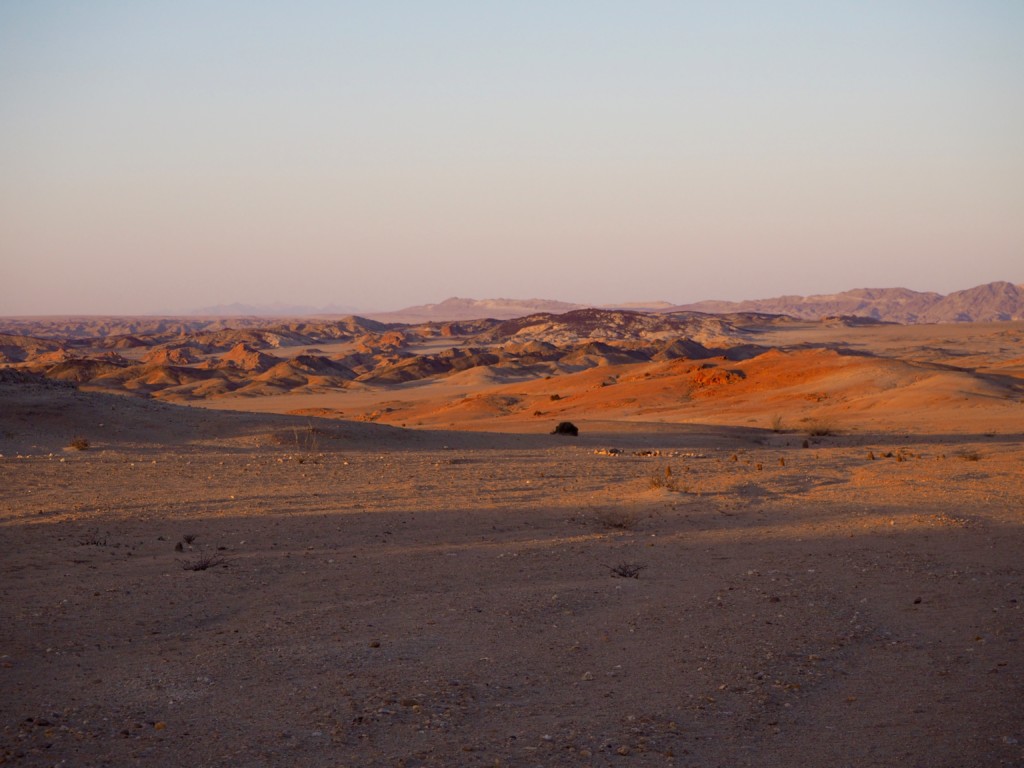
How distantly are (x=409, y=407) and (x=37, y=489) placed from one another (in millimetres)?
40447

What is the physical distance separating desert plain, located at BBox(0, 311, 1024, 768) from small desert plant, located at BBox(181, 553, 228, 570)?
0.12 m

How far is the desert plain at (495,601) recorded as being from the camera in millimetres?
5949

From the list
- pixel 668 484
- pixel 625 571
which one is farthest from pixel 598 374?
pixel 625 571

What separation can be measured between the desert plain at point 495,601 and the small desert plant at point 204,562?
0.12 m

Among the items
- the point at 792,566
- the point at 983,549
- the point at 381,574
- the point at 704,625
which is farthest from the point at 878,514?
the point at 381,574

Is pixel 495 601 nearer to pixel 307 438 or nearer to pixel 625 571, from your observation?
pixel 625 571

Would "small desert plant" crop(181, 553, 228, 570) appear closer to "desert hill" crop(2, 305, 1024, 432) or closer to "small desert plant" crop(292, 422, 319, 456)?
"small desert plant" crop(292, 422, 319, 456)

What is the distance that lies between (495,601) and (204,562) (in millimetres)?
3203

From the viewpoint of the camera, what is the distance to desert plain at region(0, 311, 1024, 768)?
5949 millimetres

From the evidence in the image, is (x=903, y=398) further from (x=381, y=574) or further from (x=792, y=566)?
(x=381, y=574)

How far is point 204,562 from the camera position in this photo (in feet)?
33.1

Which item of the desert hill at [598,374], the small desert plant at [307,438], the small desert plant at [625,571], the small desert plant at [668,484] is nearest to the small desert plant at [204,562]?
the small desert plant at [625,571]

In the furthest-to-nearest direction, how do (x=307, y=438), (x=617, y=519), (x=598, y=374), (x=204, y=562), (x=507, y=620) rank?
(x=598, y=374)
(x=307, y=438)
(x=617, y=519)
(x=204, y=562)
(x=507, y=620)

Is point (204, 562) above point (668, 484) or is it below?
above
